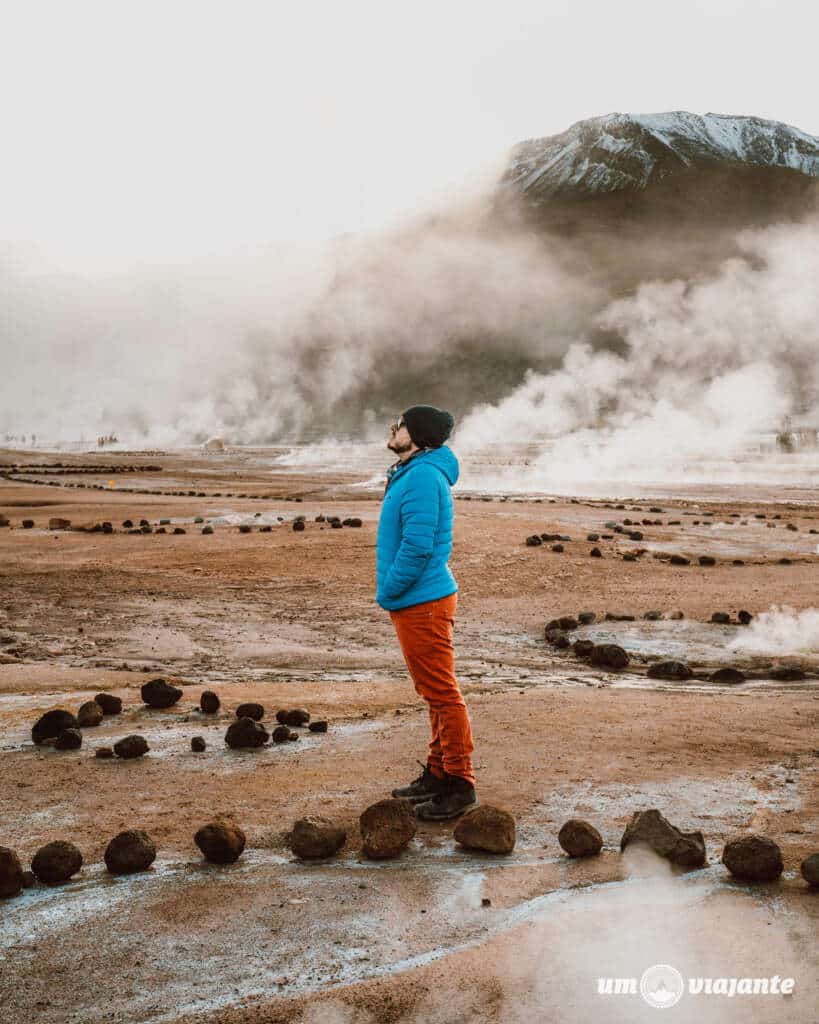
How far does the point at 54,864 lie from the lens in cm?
359

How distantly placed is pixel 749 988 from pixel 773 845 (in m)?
0.79

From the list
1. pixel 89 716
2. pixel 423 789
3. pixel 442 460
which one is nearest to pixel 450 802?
pixel 423 789

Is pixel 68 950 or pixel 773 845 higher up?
pixel 773 845

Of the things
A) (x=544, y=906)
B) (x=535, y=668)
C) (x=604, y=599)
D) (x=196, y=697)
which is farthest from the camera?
(x=604, y=599)

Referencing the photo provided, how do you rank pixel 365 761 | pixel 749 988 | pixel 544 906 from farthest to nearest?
1. pixel 365 761
2. pixel 544 906
3. pixel 749 988

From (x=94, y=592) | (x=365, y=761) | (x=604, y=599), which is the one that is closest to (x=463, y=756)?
(x=365, y=761)

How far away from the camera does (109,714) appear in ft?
20.6

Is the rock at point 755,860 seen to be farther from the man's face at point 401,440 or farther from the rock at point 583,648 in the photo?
the rock at point 583,648

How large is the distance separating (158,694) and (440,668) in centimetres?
291

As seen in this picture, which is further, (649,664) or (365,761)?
(649,664)

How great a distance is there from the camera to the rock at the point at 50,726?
550 centimetres

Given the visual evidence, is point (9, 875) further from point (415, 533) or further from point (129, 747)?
point (415, 533)

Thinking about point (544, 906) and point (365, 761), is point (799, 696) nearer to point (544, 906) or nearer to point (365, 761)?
point (365, 761)

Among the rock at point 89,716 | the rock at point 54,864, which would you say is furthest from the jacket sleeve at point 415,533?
the rock at point 89,716
